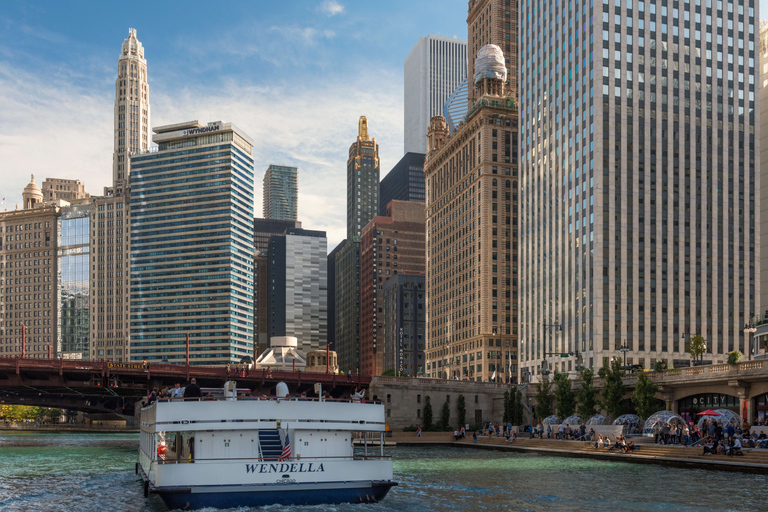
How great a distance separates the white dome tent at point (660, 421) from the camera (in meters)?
Result: 77.3

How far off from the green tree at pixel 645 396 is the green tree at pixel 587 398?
38.6 ft

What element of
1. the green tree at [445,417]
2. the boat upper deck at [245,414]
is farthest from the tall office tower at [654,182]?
the boat upper deck at [245,414]

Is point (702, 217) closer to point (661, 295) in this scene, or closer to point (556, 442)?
point (661, 295)

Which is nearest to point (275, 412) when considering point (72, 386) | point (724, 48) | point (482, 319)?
point (72, 386)

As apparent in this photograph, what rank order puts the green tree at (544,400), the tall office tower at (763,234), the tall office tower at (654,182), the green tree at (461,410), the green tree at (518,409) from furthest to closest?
the tall office tower at (654,182), the green tree at (461,410), the green tree at (518,409), the green tree at (544,400), the tall office tower at (763,234)

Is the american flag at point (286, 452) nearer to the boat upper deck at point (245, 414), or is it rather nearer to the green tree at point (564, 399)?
the boat upper deck at point (245, 414)

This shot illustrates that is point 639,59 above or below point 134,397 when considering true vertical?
above

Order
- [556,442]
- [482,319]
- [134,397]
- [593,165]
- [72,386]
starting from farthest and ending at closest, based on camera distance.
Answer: [482,319]
[593,165]
[134,397]
[72,386]
[556,442]

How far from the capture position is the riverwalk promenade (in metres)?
59.5

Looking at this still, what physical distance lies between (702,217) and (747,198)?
10.1 meters

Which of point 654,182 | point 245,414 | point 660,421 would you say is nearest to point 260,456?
point 245,414

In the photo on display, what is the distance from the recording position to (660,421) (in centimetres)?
8000

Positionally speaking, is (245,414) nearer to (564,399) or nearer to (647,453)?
(647,453)

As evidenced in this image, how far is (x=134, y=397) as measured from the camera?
121 m
